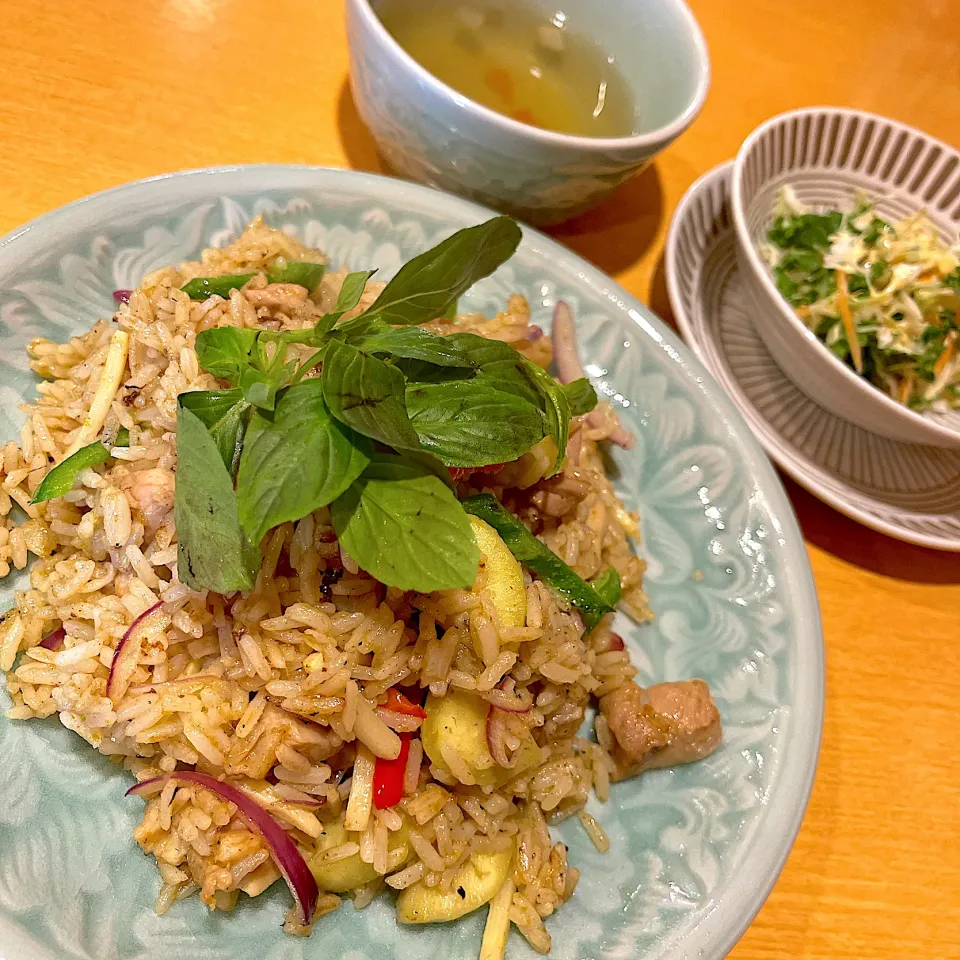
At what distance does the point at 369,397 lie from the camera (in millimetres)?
1449

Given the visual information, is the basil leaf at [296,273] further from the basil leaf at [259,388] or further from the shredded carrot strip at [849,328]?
the shredded carrot strip at [849,328]

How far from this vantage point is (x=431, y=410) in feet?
5.33

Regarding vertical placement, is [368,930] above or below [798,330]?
below

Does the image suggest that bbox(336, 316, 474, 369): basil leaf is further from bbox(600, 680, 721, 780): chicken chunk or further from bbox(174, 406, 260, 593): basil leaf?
bbox(600, 680, 721, 780): chicken chunk

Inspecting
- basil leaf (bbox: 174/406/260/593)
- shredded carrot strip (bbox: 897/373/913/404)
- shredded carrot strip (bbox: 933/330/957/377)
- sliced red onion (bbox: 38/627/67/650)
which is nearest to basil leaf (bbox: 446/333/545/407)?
basil leaf (bbox: 174/406/260/593)

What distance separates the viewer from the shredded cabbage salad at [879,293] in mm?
2945

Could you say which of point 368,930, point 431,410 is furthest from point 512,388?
point 368,930

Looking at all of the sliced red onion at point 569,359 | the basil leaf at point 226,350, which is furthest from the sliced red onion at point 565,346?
the basil leaf at point 226,350

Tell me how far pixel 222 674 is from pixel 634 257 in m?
2.40

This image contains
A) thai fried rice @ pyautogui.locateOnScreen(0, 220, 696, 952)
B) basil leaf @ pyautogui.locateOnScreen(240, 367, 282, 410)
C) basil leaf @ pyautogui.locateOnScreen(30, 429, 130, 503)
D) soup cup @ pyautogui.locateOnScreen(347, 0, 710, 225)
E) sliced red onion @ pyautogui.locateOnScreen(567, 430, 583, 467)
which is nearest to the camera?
basil leaf @ pyautogui.locateOnScreen(240, 367, 282, 410)

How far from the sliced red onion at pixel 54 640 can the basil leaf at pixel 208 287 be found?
98cm

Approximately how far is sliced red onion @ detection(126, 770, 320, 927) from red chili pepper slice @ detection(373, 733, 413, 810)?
20 centimetres

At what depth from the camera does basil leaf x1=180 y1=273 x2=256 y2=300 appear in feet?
6.99

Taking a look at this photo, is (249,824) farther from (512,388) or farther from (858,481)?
(858,481)
